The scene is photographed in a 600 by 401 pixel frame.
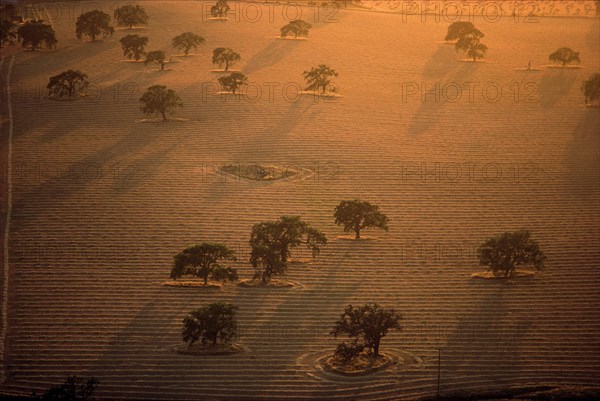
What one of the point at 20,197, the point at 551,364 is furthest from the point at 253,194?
the point at 551,364

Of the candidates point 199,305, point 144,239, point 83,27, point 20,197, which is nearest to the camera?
point 199,305

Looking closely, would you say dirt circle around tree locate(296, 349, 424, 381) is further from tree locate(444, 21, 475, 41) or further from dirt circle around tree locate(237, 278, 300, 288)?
tree locate(444, 21, 475, 41)

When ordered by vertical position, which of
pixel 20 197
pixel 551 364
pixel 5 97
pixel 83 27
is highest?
pixel 83 27

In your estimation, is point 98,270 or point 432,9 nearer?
point 98,270

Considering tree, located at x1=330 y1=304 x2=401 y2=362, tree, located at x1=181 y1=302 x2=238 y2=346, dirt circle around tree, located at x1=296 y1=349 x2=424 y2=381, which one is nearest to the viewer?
dirt circle around tree, located at x1=296 y1=349 x2=424 y2=381

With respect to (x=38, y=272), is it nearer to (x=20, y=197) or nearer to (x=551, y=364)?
(x=20, y=197)

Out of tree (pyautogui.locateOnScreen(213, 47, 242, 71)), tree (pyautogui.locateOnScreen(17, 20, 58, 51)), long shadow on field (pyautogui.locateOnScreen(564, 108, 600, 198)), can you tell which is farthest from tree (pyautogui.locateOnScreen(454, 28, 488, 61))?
tree (pyautogui.locateOnScreen(17, 20, 58, 51))

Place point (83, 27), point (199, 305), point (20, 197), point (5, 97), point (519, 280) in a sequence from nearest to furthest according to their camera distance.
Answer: point (199, 305) < point (519, 280) < point (20, 197) < point (5, 97) < point (83, 27)
